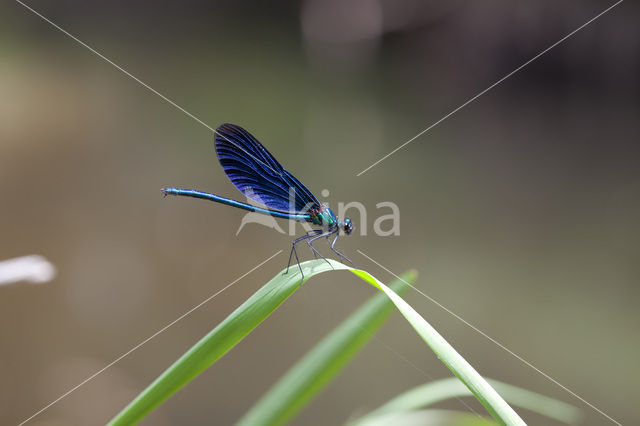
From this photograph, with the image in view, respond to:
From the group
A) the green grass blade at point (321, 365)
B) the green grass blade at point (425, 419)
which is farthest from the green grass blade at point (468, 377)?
the green grass blade at point (425, 419)

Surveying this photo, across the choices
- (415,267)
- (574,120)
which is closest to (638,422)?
(415,267)

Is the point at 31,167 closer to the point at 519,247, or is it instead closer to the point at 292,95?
the point at 292,95

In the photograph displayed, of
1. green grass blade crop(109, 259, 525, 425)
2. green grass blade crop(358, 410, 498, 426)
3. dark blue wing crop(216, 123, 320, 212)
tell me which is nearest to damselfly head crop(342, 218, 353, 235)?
dark blue wing crop(216, 123, 320, 212)

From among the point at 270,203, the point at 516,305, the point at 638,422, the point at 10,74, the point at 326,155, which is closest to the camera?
the point at 270,203

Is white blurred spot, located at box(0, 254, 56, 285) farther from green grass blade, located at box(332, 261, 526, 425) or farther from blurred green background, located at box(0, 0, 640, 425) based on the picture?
blurred green background, located at box(0, 0, 640, 425)

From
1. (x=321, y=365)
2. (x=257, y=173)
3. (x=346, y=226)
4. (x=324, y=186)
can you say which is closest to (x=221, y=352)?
(x=321, y=365)

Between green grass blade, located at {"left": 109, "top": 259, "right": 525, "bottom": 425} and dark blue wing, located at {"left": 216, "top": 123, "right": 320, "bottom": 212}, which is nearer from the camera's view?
green grass blade, located at {"left": 109, "top": 259, "right": 525, "bottom": 425}
